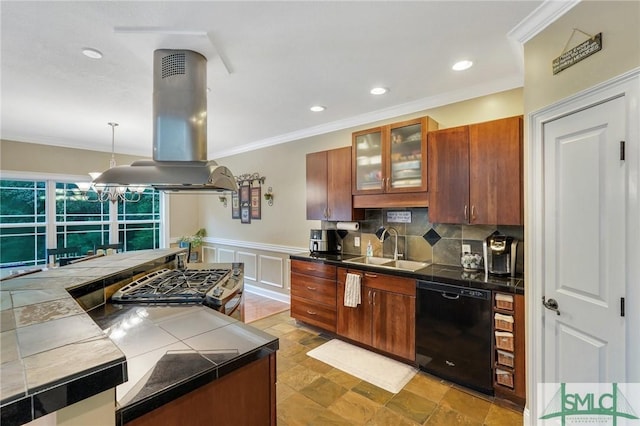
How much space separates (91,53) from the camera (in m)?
2.21

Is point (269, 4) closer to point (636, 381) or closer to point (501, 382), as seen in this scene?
point (636, 381)

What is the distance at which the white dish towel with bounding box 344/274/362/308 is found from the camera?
305 centimetres

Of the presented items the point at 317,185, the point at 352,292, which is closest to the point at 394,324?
the point at 352,292

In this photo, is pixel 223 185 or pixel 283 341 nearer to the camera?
pixel 223 185

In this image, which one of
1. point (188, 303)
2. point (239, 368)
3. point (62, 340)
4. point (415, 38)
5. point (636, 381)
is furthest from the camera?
point (415, 38)

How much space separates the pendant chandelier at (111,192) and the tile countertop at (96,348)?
98.5 inches

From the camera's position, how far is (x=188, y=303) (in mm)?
1889

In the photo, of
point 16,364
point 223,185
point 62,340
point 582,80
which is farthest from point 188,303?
point 582,80

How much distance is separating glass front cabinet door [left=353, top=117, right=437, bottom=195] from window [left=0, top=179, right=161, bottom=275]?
4.40m

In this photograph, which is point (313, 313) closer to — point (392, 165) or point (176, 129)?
point (392, 165)

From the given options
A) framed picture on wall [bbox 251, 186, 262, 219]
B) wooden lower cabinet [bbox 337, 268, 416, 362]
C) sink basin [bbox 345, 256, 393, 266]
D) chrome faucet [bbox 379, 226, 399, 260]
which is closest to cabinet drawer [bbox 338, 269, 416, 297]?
wooden lower cabinet [bbox 337, 268, 416, 362]

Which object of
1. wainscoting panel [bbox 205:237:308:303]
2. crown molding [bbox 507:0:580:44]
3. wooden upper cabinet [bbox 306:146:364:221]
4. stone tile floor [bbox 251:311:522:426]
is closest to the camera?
crown molding [bbox 507:0:580:44]

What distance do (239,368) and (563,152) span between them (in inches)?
83.5

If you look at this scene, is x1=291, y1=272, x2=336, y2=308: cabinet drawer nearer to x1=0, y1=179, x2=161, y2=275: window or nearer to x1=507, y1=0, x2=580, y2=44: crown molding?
x1=507, y1=0, x2=580, y2=44: crown molding
